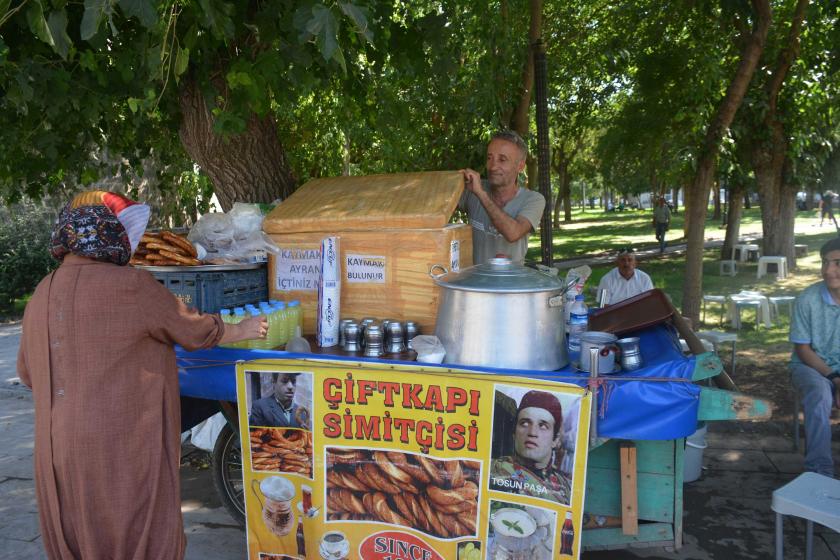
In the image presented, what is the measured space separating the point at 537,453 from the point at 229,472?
208 cm

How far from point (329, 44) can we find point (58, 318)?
4.53 ft

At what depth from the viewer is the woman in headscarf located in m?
2.33

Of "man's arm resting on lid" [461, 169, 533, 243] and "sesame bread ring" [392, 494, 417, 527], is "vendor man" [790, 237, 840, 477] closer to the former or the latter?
"man's arm resting on lid" [461, 169, 533, 243]

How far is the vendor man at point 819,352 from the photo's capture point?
12.9 feet

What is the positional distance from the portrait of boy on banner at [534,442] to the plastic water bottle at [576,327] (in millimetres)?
425

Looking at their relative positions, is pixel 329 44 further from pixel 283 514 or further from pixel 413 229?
pixel 283 514

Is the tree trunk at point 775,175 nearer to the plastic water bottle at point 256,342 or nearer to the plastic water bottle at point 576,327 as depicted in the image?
the plastic water bottle at point 576,327

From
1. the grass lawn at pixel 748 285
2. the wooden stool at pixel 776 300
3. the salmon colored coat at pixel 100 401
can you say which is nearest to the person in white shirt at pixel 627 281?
the grass lawn at pixel 748 285

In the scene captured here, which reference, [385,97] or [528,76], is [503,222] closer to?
[385,97]

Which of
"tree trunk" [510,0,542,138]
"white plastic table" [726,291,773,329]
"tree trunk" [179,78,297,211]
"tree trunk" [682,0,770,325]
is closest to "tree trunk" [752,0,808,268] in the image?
"white plastic table" [726,291,773,329]

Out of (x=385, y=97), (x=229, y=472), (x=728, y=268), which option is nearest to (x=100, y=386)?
(x=229, y=472)

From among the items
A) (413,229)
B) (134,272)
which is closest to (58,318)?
(134,272)

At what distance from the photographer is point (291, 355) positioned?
114 inches

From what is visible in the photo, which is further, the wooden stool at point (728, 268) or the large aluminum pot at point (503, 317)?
the wooden stool at point (728, 268)
